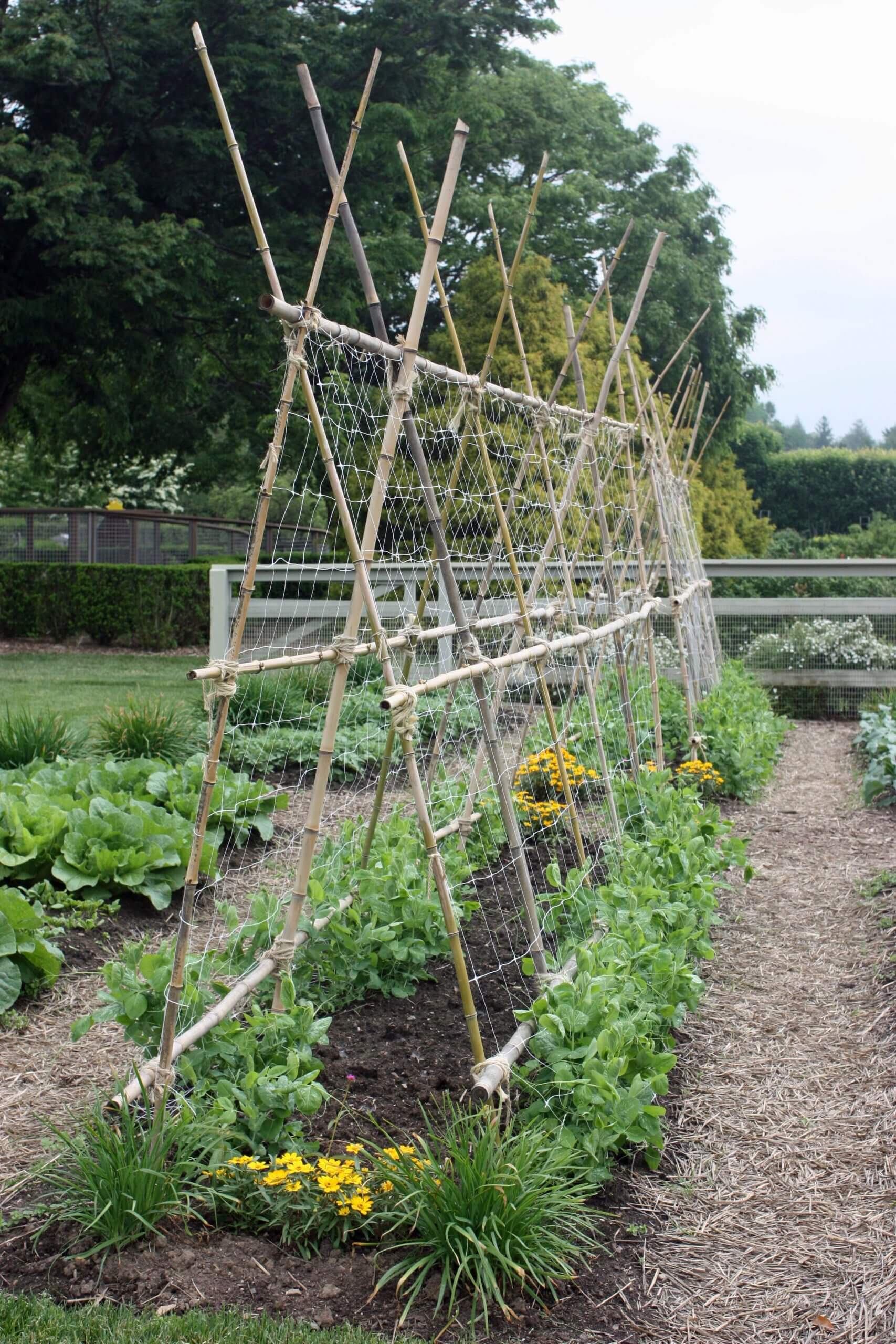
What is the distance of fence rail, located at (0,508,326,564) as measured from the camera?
50.0 ft

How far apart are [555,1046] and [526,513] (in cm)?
905

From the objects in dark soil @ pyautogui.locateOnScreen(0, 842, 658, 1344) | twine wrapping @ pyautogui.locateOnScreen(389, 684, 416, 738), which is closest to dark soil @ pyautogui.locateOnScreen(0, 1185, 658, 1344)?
dark soil @ pyautogui.locateOnScreen(0, 842, 658, 1344)

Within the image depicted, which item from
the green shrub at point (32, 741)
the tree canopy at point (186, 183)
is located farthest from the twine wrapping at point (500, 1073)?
the tree canopy at point (186, 183)

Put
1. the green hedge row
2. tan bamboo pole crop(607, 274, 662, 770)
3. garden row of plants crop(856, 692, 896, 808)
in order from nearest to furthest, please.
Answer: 1. tan bamboo pole crop(607, 274, 662, 770)
2. garden row of plants crop(856, 692, 896, 808)
3. the green hedge row

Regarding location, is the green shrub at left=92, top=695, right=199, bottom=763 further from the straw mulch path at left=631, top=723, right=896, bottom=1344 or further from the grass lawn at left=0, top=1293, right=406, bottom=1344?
the grass lawn at left=0, top=1293, right=406, bottom=1344

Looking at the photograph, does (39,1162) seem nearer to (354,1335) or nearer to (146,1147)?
(146,1147)

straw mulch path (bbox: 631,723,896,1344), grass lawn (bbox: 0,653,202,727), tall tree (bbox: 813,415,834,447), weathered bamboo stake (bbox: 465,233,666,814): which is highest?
tall tree (bbox: 813,415,834,447)

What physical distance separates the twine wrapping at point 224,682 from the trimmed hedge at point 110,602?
11.8 metres

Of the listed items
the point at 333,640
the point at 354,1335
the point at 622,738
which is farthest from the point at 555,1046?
the point at 622,738

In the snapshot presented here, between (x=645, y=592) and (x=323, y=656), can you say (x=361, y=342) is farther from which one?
(x=645, y=592)

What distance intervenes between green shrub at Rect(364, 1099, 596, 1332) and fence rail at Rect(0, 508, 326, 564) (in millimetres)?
12535

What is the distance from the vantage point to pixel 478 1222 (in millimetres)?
2162

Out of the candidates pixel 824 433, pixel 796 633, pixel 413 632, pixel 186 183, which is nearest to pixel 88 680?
pixel 186 183

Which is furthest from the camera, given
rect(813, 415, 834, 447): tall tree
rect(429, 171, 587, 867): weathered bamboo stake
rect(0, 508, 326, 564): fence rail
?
rect(813, 415, 834, 447): tall tree
